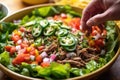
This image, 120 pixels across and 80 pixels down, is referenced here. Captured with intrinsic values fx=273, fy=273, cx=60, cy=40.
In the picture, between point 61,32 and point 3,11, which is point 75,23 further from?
point 3,11

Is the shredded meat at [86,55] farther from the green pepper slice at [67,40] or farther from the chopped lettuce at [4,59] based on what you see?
the chopped lettuce at [4,59]

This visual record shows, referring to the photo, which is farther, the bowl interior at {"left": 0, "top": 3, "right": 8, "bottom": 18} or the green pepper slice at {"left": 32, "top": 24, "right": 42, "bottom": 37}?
the bowl interior at {"left": 0, "top": 3, "right": 8, "bottom": 18}

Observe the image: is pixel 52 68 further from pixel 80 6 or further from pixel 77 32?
pixel 80 6

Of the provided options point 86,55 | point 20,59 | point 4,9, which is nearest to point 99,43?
point 86,55

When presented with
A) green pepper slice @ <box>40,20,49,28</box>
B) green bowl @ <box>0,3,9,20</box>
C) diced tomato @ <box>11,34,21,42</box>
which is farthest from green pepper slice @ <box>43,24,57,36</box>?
green bowl @ <box>0,3,9,20</box>

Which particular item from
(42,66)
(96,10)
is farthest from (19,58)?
(96,10)

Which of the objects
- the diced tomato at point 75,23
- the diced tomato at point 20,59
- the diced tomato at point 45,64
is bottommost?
the diced tomato at point 45,64

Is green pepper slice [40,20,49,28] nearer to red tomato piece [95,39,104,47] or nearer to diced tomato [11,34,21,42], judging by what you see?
diced tomato [11,34,21,42]

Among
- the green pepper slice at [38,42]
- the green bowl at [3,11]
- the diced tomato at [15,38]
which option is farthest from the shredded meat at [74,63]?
the green bowl at [3,11]

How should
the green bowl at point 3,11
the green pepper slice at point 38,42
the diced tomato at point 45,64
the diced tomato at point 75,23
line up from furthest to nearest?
the green bowl at point 3,11 < the diced tomato at point 75,23 < the green pepper slice at point 38,42 < the diced tomato at point 45,64
